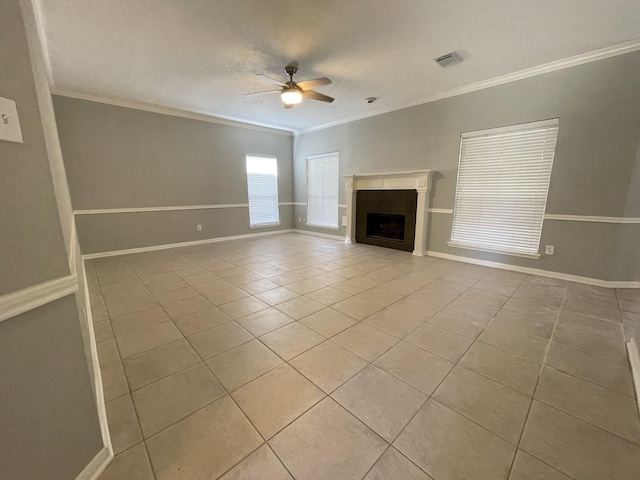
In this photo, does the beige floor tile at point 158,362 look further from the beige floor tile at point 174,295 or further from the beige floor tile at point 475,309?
the beige floor tile at point 475,309

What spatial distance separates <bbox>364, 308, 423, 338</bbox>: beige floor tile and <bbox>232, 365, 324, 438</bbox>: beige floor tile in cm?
89

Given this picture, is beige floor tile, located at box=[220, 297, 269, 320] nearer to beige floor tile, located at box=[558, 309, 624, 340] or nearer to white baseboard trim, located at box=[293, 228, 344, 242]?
beige floor tile, located at box=[558, 309, 624, 340]

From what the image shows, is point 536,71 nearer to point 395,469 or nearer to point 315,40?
point 315,40

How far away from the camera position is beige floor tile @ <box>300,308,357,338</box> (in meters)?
2.18

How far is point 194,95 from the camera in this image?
13.5 feet

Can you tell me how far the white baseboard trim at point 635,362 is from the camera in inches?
60.4

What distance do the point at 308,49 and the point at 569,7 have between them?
238cm

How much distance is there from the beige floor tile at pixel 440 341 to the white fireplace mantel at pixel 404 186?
2647 millimetres

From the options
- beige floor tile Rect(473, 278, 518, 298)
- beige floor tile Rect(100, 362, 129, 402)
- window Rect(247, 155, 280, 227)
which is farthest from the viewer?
window Rect(247, 155, 280, 227)

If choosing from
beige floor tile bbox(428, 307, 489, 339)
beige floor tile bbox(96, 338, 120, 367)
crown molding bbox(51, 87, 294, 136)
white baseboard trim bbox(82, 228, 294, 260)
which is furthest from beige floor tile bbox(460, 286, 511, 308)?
crown molding bbox(51, 87, 294, 136)

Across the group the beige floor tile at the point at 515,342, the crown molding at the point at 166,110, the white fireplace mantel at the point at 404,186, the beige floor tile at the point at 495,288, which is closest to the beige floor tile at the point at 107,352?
the beige floor tile at the point at 515,342

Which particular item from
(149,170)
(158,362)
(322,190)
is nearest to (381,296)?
(158,362)

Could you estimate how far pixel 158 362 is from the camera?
1790 mm

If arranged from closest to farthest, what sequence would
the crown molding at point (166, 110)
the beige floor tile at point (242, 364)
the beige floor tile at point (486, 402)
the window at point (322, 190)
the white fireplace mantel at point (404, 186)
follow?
the beige floor tile at point (486, 402)
the beige floor tile at point (242, 364)
the crown molding at point (166, 110)
the white fireplace mantel at point (404, 186)
the window at point (322, 190)
